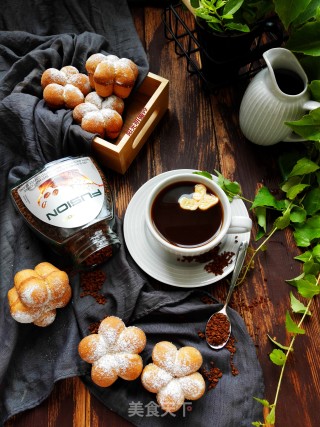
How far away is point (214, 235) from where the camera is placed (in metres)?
0.89

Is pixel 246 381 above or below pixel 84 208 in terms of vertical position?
below

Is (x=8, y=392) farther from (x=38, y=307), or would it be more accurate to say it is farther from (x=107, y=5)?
(x=107, y=5)

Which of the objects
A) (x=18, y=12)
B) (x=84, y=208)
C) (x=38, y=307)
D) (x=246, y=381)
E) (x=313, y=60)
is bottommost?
(x=246, y=381)

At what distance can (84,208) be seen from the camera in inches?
35.2

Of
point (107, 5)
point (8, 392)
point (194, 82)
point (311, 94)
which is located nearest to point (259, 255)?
point (311, 94)

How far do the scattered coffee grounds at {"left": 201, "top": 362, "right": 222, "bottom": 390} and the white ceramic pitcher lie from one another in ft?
1.66

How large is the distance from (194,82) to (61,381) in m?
0.75

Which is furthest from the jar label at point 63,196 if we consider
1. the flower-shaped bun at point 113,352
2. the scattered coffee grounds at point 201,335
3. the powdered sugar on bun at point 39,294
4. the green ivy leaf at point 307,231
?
Result: the green ivy leaf at point 307,231

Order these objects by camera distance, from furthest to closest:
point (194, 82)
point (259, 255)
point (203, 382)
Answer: point (194, 82)
point (259, 255)
point (203, 382)

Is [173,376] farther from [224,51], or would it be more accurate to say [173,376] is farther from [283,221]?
[224,51]

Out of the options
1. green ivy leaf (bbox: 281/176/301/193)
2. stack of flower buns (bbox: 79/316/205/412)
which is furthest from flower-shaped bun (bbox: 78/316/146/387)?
green ivy leaf (bbox: 281/176/301/193)

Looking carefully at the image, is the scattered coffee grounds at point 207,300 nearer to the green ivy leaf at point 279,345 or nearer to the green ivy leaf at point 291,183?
the green ivy leaf at point 279,345

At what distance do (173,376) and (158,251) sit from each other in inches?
9.7

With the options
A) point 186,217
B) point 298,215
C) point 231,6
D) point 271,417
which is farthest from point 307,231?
point 231,6
